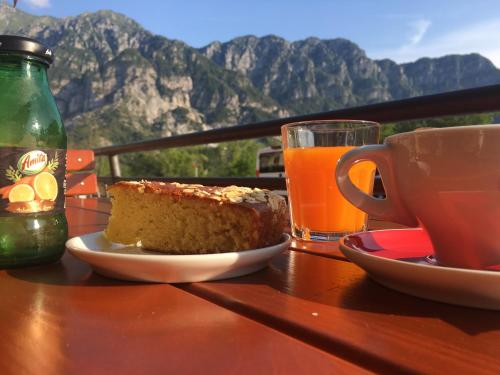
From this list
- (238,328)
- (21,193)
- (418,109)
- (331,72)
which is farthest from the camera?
(331,72)

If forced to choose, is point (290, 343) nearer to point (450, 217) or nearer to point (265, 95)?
point (450, 217)

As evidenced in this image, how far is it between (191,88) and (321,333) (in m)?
52.1

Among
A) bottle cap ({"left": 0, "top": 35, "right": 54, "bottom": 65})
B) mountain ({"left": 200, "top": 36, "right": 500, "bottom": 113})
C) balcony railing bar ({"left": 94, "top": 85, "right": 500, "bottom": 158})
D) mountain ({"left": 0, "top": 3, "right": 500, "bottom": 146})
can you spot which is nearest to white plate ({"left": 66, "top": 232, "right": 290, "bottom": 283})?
bottle cap ({"left": 0, "top": 35, "right": 54, "bottom": 65})

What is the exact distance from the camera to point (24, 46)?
48cm

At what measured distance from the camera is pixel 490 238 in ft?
1.28

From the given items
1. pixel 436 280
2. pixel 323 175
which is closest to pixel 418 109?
pixel 323 175

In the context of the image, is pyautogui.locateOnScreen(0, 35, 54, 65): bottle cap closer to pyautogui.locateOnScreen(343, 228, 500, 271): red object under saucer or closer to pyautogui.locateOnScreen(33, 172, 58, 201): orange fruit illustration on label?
pyautogui.locateOnScreen(33, 172, 58, 201): orange fruit illustration on label

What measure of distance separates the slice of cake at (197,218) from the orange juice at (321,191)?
0.18 metres

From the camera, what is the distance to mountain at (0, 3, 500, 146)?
145 ft

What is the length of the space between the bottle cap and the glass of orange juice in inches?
17.1

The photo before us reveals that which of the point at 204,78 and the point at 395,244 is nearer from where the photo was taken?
the point at 395,244

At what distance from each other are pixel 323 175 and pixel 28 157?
18.4 inches

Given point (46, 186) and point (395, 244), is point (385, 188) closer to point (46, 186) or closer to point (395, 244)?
point (395, 244)

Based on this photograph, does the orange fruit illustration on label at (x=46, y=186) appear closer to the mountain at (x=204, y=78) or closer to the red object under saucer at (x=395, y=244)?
the red object under saucer at (x=395, y=244)
